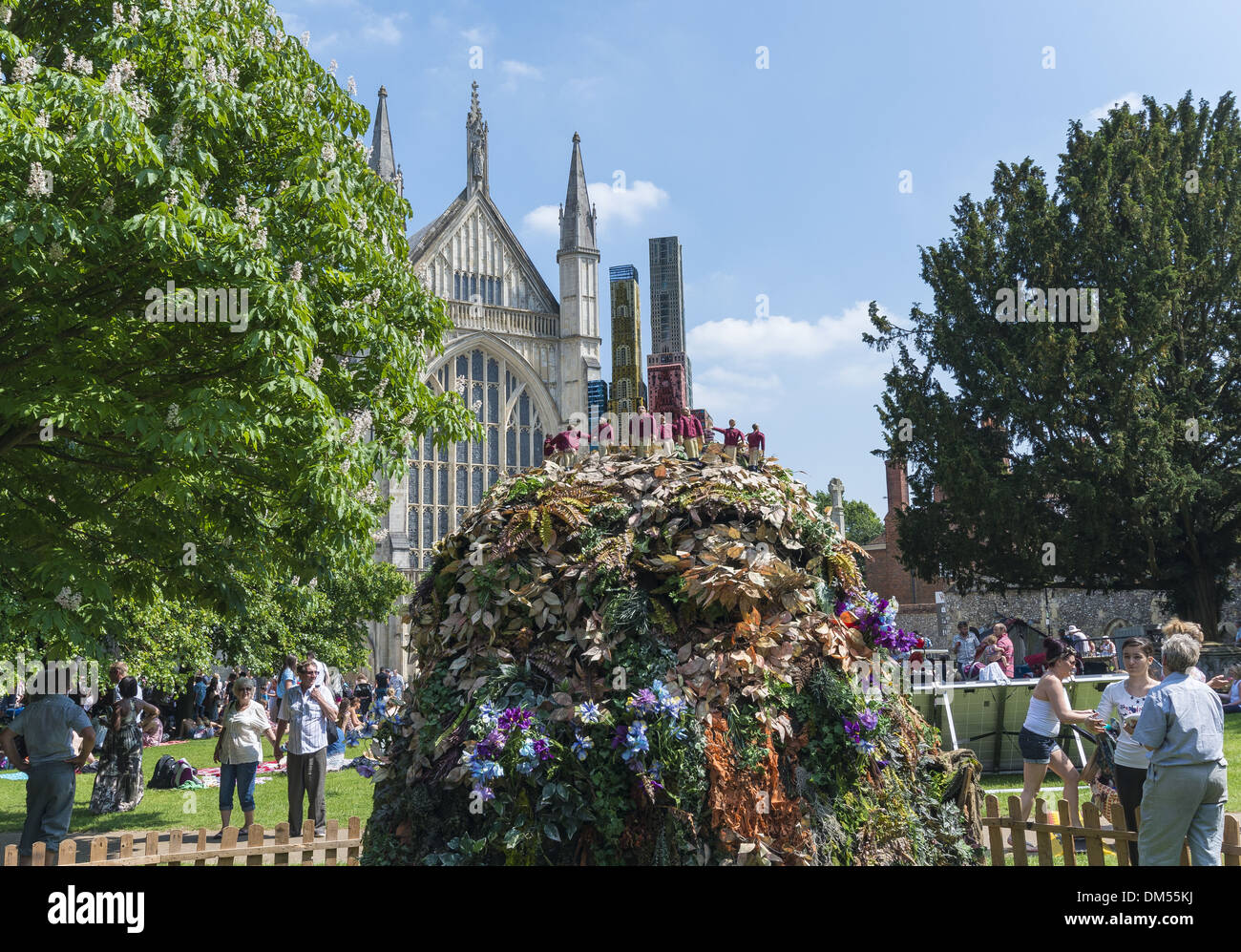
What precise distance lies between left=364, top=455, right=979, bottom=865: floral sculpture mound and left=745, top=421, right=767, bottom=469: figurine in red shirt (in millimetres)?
277

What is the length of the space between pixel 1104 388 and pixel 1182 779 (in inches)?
799

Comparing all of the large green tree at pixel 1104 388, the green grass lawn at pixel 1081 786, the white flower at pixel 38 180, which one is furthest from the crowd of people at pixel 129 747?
the large green tree at pixel 1104 388

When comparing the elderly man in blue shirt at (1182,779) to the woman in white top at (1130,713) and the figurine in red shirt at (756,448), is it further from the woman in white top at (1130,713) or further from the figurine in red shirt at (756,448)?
the figurine in red shirt at (756,448)

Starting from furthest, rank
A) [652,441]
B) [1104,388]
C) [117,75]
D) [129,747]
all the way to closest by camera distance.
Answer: [1104,388], [129,747], [117,75], [652,441]

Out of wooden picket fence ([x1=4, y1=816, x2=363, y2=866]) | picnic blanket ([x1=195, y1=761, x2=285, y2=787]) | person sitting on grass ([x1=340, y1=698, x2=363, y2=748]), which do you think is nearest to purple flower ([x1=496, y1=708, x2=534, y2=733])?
wooden picket fence ([x1=4, y1=816, x2=363, y2=866])

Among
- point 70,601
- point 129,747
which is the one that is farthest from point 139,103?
point 129,747

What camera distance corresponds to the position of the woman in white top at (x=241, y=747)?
32.4 feet

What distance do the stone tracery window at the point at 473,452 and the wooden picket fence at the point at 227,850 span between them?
44438 mm

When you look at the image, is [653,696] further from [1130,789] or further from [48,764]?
[48,764]

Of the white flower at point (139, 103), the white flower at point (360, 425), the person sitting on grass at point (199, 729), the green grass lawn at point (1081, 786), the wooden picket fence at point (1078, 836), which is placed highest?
the white flower at point (139, 103)

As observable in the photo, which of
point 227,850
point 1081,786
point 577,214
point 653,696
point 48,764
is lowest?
point 1081,786

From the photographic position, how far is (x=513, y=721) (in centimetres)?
443

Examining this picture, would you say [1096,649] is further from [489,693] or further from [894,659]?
[489,693]

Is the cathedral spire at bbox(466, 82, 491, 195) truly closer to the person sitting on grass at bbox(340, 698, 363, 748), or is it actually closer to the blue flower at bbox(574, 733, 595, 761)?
the person sitting on grass at bbox(340, 698, 363, 748)
